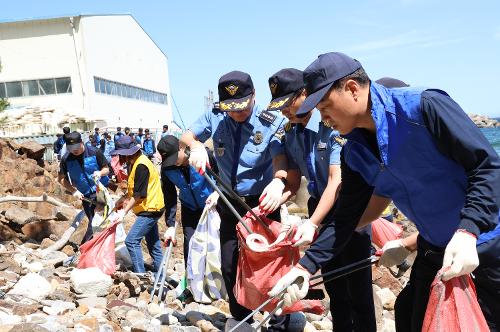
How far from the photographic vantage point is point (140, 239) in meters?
6.23

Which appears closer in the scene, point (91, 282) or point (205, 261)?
point (205, 261)

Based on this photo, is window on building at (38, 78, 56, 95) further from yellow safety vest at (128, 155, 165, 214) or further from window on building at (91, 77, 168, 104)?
yellow safety vest at (128, 155, 165, 214)

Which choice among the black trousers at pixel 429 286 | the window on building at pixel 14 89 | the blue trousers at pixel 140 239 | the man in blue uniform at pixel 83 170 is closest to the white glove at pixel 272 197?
the black trousers at pixel 429 286

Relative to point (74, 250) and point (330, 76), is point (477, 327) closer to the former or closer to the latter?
point (330, 76)

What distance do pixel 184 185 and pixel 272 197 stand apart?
2137 mm

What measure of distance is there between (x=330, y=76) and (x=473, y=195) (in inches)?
27.2

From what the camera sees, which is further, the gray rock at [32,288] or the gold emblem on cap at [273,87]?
the gray rock at [32,288]

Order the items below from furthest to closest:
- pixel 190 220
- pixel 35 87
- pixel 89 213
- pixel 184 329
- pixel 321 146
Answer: pixel 35 87 < pixel 89 213 < pixel 190 220 < pixel 184 329 < pixel 321 146

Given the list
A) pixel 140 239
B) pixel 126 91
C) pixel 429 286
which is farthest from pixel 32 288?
pixel 126 91

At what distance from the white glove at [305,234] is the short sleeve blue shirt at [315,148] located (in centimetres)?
40

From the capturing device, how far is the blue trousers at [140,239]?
6176mm

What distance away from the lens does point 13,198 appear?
27.2 ft

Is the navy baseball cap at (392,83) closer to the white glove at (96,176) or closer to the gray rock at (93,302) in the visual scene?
the gray rock at (93,302)

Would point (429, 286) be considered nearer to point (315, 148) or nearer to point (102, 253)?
point (315, 148)
